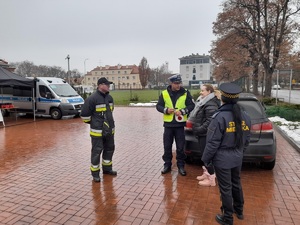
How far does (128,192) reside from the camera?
4.30 metres

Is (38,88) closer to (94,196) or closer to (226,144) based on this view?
(94,196)

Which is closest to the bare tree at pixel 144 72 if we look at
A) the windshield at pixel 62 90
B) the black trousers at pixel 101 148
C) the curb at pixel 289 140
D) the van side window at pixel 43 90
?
the windshield at pixel 62 90

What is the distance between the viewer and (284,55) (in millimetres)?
20781

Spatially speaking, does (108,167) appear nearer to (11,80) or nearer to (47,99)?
(11,80)

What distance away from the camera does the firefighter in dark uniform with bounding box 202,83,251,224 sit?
3047 millimetres

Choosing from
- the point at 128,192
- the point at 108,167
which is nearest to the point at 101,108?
the point at 108,167

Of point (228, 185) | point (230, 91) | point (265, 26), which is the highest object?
point (265, 26)

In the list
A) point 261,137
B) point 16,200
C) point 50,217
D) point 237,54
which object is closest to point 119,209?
point 50,217

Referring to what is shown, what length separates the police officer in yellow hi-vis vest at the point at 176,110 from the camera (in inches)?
189

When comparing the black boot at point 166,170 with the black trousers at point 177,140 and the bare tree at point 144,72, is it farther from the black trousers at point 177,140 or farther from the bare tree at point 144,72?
the bare tree at point 144,72

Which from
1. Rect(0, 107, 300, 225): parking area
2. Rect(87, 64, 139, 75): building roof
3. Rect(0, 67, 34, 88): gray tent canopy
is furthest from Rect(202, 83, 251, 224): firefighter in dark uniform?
Rect(87, 64, 139, 75): building roof

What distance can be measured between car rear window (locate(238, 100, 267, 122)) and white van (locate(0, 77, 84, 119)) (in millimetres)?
10409

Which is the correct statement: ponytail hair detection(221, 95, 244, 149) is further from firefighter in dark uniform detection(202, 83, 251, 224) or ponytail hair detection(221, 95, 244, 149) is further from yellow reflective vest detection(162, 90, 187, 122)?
yellow reflective vest detection(162, 90, 187, 122)

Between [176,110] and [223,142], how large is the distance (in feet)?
5.83
